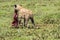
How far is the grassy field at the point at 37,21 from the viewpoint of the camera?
33.4 feet

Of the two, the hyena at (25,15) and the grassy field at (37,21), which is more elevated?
the hyena at (25,15)

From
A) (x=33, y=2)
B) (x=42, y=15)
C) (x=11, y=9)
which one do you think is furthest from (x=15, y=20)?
(x=33, y=2)

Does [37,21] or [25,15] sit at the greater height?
[25,15]

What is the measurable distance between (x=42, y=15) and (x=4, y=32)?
3.48 meters

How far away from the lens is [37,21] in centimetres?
1297

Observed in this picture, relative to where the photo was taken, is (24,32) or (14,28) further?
(14,28)

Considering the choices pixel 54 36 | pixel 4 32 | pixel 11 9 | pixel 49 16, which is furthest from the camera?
pixel 11 9

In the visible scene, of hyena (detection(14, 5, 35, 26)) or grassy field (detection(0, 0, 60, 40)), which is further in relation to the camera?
hyena (detection(14, 5, 35, 26))

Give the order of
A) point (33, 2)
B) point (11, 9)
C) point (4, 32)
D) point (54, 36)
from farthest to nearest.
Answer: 1. point (33, 2)
2. point (11, 9)
3. point (4, 32)
4. point (54, 36)

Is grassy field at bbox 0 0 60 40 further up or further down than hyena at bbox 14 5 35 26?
further down

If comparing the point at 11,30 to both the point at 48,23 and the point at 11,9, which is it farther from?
the point at 11,9

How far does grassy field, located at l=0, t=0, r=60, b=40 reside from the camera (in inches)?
401

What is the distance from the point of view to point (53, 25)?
1191cm

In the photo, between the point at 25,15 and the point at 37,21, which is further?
the point at 37,21
